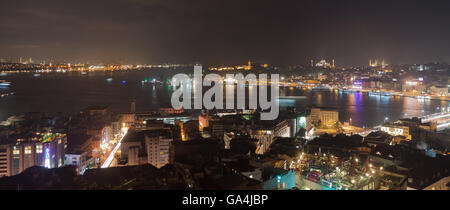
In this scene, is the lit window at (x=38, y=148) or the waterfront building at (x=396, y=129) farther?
the waterfront building at (x=396, y=129)

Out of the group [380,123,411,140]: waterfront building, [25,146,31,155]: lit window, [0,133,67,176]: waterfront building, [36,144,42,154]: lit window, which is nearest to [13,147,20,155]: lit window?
[0,133,67,176]: waterfront building

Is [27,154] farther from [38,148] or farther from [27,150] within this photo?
[38,148]

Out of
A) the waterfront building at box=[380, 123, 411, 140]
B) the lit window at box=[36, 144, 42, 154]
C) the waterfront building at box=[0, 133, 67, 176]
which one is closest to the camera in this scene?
the waterfront building at box=[0, 133, 67, 176]

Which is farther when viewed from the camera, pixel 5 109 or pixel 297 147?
pixel 5 109

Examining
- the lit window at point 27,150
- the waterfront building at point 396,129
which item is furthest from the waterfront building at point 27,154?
the waterfront building at point 396,129

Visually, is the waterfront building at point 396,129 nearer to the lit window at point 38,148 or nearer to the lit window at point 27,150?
the lit window at point 38,148

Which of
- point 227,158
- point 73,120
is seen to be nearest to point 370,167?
point 227,158

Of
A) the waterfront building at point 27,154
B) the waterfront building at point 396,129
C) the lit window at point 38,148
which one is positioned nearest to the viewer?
the waterfront building at point 27,154

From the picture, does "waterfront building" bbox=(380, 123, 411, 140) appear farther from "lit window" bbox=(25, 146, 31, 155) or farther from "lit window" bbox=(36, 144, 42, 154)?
"lit window" bbox=(25, 146, 31, 155)

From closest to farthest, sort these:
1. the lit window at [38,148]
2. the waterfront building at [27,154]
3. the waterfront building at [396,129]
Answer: the waterfront building at [27,154]
the lit window at [38,148]
the waterfront building at [396,129]

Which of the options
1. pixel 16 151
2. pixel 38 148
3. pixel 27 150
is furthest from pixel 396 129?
pixel 16 151
